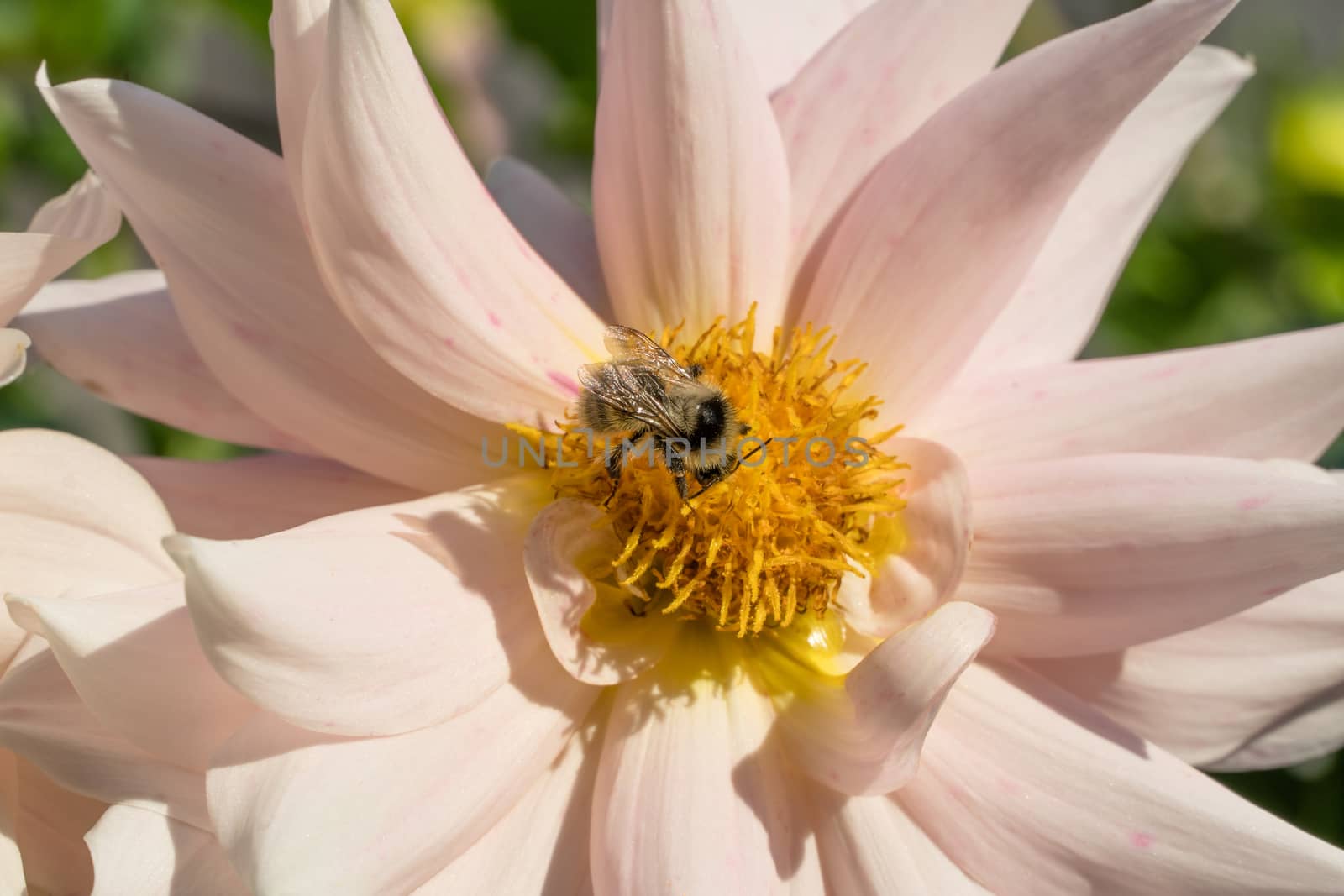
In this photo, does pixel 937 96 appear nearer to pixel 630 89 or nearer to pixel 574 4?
pixel 630 89

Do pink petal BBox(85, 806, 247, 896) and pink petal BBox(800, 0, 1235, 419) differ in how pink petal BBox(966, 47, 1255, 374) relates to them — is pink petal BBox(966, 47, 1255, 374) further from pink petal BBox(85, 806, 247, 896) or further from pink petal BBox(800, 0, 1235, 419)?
pink petal BBox(85, 806, 247, 896)

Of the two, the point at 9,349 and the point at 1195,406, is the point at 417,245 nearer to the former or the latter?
the point at 9,349

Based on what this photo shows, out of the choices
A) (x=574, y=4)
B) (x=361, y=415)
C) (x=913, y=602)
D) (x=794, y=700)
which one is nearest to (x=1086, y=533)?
(x=913, y=602)

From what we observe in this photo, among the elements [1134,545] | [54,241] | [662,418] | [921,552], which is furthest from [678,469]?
[54,241]

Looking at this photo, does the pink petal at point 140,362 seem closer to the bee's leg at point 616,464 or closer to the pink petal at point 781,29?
the bee's leg at point 616,464

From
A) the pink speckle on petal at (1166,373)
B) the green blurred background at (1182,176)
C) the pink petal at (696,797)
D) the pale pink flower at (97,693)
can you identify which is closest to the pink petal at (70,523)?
the pale pink flower at (97,693)

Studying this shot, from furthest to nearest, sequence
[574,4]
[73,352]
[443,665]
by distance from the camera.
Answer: [574,4] < [73,352] < [443,665]

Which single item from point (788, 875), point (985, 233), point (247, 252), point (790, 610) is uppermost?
point (247, 252)
